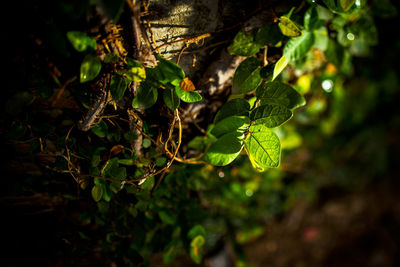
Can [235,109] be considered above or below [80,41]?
below

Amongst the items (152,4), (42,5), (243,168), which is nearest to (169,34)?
(152,4)

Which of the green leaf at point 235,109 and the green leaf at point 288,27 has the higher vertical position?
the green leaf at point 288,27

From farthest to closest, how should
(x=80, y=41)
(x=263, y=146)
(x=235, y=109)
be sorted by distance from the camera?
(x=235, y=109), (x=263, y=146), (x=80, y=41)

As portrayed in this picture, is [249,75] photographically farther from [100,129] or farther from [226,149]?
[100,129]

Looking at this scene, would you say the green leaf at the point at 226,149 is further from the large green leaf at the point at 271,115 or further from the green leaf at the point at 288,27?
the green leaf at the point at 288,27

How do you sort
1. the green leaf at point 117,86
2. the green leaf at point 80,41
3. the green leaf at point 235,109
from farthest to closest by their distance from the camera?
1. the green leaf at point 235,109
2. the green leaf at point 117,86
3. the green leaf at point 80,41

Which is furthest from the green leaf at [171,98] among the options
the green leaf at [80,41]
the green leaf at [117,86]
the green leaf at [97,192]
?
the green leaf at [97,192]

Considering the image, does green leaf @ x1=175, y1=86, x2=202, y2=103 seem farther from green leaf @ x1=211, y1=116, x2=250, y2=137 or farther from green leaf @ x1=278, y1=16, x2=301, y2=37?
green leaf @ x1=278, y1=16, x2=301, y2=37

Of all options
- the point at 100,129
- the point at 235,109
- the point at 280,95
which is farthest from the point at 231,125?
the point at 100,129
